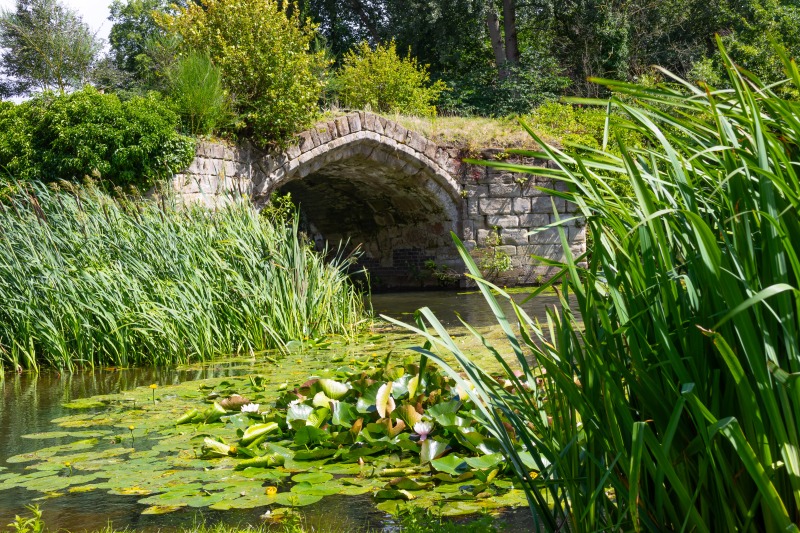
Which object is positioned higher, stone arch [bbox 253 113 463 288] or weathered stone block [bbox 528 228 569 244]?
stone arch [bbox 253 113 463 288]

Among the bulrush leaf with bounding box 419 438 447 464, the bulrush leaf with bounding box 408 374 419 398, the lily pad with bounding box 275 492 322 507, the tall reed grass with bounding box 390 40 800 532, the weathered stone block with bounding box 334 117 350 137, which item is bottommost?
the lily pad with bounding box 275 492 322 507

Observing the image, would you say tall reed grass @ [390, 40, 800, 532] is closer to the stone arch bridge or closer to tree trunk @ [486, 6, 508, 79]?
the stone arch bridge

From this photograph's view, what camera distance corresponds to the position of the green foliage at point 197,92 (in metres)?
10.8

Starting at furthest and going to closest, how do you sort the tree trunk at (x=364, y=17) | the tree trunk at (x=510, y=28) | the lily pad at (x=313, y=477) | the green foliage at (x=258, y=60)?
the tree trunk at (x=364, y=17) < the tree trunk at (x=510, y=28) < the green foliage at (x=258, y=60) < the lily pad at (x=313, y=477)

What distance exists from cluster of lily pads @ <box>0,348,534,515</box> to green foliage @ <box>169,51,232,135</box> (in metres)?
7.17

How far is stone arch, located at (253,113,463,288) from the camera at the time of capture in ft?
43.0

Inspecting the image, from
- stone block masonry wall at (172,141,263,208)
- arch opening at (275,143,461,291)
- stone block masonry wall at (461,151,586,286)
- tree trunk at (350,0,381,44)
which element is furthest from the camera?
tree trunk at (350,0,381,44)

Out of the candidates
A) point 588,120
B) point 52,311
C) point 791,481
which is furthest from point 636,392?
→ point 588,120

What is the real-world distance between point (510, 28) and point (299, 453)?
70.0 feet

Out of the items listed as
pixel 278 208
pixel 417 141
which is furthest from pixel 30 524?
pixel 417 141

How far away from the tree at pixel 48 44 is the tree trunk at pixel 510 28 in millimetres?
15250

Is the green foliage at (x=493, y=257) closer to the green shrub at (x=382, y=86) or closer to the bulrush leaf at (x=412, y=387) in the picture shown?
the green shrub at (x=382, y=86)

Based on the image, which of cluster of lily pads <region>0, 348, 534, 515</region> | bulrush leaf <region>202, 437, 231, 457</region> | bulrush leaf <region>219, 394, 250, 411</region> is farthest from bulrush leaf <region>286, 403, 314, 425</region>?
bulrush leaf <region>219, 394, 250, 411</region>

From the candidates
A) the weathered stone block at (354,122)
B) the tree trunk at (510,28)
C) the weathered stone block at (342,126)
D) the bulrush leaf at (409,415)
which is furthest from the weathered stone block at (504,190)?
the bulrush leaf at (409,415)
